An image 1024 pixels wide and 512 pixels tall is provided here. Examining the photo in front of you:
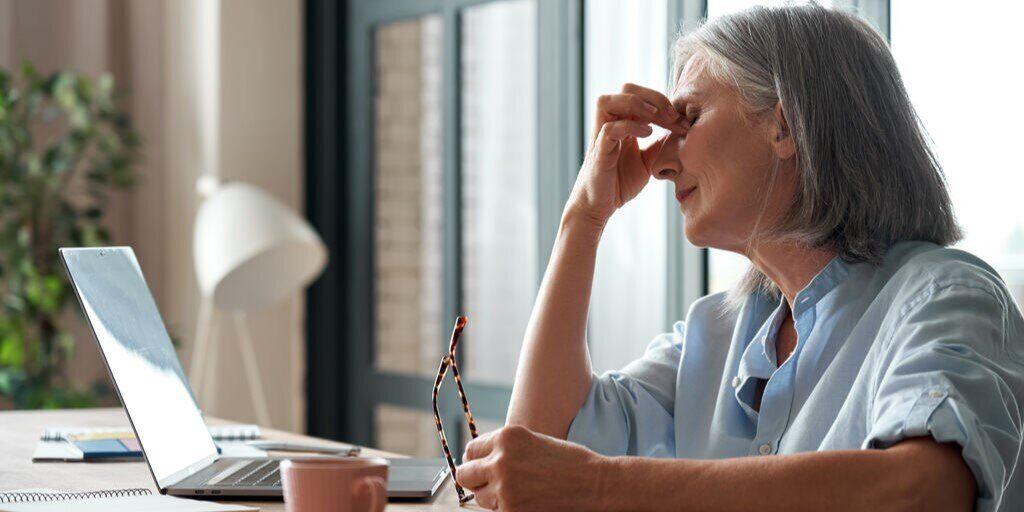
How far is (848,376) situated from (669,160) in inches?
16.0

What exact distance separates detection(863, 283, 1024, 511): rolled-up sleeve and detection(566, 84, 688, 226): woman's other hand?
526mm

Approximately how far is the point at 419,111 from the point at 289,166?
1.70ft

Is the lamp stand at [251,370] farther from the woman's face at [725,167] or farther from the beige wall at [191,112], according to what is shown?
the woman's face at [725,167]

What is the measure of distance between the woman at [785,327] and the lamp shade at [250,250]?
2149mm

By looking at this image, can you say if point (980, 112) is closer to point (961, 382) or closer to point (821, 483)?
point (961, 382)

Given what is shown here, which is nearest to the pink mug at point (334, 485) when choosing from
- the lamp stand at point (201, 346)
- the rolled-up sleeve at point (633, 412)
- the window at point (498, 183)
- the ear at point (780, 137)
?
the rolled-up sleeve at point (633, 412)

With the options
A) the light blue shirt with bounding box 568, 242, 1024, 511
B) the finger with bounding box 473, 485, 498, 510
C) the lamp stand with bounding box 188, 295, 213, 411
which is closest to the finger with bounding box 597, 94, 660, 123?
the light blue shirt with bounding box 568, 242, 1024, 511

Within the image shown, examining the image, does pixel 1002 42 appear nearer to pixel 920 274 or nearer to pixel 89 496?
pixel 920 274

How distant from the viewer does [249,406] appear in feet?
14.3

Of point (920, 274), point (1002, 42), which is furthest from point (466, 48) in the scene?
point (920, 274)

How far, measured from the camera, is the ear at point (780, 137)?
155 centimetres

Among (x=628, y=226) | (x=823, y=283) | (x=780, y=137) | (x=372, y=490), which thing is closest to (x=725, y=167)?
(x=780, y=137)

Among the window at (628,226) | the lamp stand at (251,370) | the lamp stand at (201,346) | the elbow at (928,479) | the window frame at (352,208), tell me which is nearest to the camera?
the elbow at (928,479)

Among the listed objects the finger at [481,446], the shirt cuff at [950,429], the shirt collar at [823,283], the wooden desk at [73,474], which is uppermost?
the shirt collar at [823,283]
